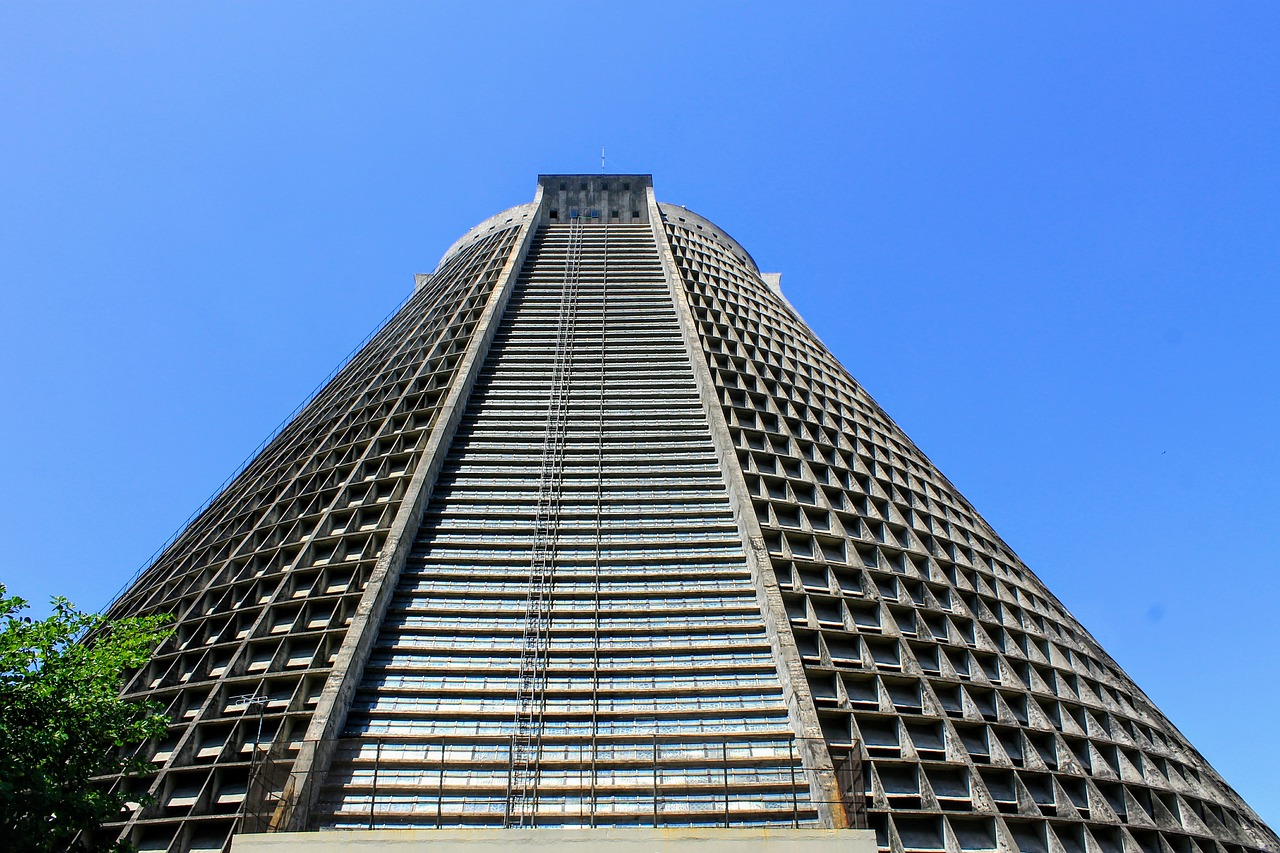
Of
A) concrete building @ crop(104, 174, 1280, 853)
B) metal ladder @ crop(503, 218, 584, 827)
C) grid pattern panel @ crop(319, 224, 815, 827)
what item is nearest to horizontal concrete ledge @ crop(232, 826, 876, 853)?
concrete building @ crop(104, 174, 1280, 853)

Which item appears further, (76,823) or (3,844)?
(76,823)

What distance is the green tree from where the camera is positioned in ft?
35.6

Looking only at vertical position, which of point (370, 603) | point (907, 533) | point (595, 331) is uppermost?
point (595, 331)

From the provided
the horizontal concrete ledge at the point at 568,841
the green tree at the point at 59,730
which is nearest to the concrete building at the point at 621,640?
the horizontal concrete ledge at the point at 568,841

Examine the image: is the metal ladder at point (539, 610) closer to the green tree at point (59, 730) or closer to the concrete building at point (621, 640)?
the concrete building at point (621, 640)

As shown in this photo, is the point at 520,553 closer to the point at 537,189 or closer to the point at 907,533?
the point at 907,533

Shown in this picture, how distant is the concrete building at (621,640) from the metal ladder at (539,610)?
0.24 ft

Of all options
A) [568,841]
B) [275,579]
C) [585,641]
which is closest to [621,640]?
[585,641]

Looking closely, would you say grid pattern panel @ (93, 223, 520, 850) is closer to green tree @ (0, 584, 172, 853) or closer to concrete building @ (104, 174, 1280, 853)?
concrete building @ (104, 174, 1280, 853)

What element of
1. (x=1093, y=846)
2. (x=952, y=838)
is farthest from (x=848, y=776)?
(x=1093, y=846)

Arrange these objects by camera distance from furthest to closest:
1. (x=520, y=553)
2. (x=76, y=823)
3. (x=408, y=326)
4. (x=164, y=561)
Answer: (x=408, y=326)
(x=164, y=561)
(x=520, y=553)
(x=76, y=823)

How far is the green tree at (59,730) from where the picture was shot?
10.9m

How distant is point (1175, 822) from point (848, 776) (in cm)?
802

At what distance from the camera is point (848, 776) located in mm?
12953
